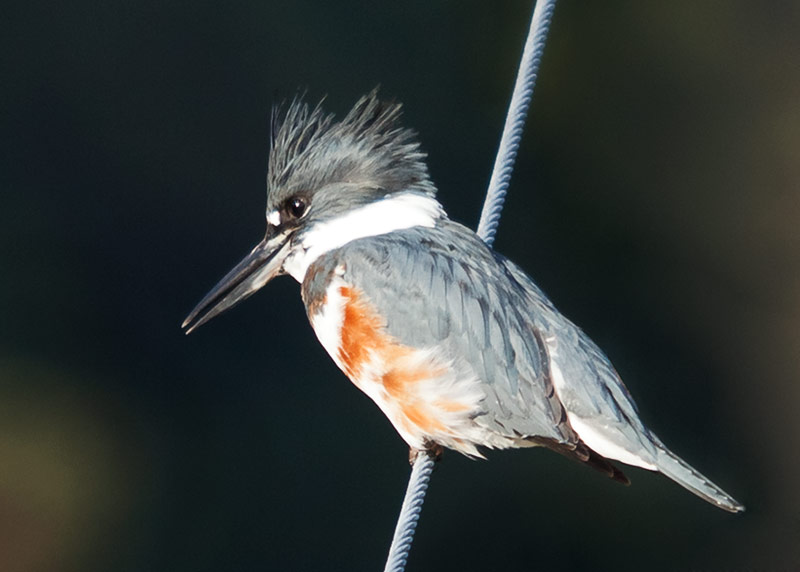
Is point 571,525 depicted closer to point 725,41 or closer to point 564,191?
point 564,191

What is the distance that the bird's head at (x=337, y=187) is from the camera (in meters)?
1.94

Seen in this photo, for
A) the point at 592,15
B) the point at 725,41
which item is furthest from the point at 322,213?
the point at 725,41

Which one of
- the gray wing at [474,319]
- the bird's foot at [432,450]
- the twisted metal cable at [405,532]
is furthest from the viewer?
the bird's foot at [432,450]

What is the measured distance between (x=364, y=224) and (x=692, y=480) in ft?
1.94

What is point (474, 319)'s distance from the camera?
70.1 inches

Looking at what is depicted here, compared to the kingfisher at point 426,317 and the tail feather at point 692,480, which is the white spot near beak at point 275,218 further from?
the tail feather at point 692,480

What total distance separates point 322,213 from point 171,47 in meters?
1.68

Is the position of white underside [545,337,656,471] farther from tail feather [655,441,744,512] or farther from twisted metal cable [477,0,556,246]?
twisted metal cable [477,0,556,246]

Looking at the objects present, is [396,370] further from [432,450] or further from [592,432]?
[592,432]

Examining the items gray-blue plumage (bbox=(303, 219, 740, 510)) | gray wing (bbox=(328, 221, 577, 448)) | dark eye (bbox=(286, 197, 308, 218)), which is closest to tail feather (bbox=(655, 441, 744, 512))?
gray-blue plumage (bbox=(303, 219, 740, 510))

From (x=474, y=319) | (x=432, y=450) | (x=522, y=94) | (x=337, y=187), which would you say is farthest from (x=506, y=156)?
(x=432, y=450)

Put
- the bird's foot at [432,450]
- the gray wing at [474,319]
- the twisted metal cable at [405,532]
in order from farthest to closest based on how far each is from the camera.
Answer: the bird's foot at [432,450]
the gray wing at [474,319]
the twisted metal cable at [405,532]

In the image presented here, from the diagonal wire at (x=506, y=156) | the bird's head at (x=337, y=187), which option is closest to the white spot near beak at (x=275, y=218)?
the bird's head at (x=337, y=187)

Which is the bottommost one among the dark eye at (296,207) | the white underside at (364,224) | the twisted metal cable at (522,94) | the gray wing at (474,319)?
the gray wing at (474,319)
